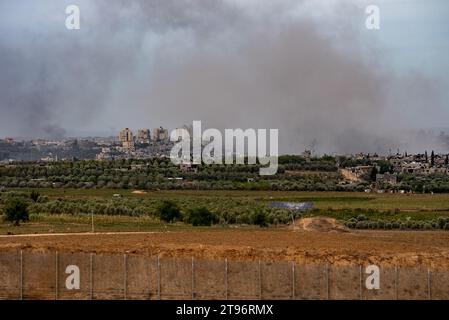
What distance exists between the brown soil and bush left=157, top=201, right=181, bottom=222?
12.5m

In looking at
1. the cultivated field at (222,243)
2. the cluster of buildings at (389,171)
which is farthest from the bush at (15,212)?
the cluster of buildings at (389,171)

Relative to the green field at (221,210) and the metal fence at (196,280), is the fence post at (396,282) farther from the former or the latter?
the green field at (221,210)

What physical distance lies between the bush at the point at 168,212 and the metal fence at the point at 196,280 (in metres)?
40.2

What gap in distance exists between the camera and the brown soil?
6422 cm

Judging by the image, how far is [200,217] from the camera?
238 feet

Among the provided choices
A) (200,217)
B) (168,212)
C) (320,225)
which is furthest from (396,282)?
(168,212)

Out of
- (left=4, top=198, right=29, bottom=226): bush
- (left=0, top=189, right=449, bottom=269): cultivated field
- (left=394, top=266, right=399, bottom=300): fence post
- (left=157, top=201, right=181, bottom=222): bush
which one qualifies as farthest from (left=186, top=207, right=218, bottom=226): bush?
(left=394, top=266, right=399, bottom=300): fence post

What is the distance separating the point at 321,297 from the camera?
32062 millimetres

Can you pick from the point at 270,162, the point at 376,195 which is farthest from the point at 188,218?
the point at 270,162

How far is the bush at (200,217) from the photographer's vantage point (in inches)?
2835

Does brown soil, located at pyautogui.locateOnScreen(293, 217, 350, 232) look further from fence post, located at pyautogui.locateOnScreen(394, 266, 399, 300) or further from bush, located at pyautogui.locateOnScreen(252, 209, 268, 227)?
fence post, located at pyautogui.locateOnScreen(394, 266, 399, 300)

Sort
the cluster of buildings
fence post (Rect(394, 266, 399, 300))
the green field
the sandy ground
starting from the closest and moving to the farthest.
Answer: fence post (Rect(394, 266, 399, 300)) → the sandy ground → the green field → the cluster of buildings

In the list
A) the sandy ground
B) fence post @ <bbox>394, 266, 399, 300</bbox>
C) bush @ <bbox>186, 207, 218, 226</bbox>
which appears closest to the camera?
fence post @ <bbox>394, 266, 399, 300</bbox>

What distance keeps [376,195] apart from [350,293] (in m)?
86.9
